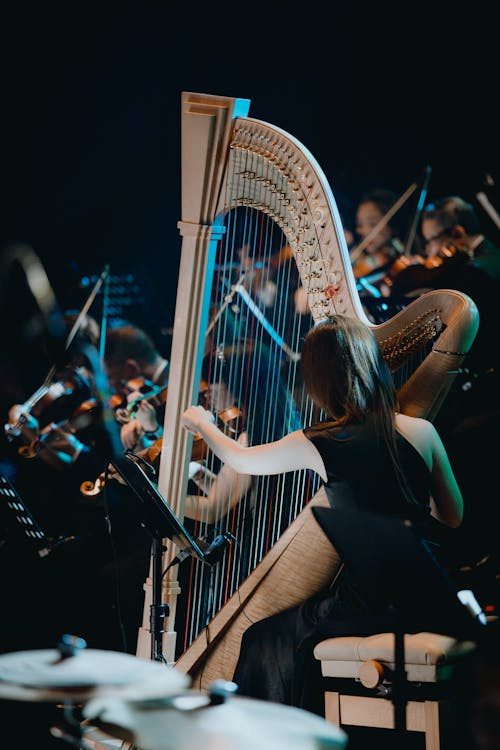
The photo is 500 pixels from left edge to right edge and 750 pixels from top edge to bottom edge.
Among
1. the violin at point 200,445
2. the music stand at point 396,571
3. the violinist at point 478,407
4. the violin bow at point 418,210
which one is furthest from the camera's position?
the violin bow at point 418,210

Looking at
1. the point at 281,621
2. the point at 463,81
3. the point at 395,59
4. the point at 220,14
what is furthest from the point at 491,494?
the point at 220,14

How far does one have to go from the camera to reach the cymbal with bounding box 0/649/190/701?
1.13 m

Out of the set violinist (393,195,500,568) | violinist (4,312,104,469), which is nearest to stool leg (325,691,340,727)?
violinist (393,195,500,568)

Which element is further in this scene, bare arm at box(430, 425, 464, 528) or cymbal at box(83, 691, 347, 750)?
bare arm at box(430, 425, 464, 528)

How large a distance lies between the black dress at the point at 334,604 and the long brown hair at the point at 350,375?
1.1 inches

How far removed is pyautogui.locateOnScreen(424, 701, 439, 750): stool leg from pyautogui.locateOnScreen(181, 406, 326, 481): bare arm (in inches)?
24.4

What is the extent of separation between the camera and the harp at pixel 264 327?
7.06ft

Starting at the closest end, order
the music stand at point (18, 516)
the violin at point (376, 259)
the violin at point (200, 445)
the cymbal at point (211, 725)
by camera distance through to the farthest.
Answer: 1. the cymbal at point (211, 725)
2. the music stand at point (18, 516)
3. the violin at point (200, 445)
4. the violin at point (376, 259)

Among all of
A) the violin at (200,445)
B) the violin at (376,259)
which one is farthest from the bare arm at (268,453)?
the violin at (376,259)

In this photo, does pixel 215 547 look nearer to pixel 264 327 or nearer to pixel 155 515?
pixel 155 515

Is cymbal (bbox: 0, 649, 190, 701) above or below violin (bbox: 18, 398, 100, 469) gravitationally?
above

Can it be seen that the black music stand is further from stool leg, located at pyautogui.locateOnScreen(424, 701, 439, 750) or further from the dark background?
the dark background

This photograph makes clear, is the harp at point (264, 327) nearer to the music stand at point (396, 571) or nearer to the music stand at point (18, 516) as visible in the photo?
the music stand at point (18, 516)

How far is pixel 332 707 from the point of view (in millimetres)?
1918
